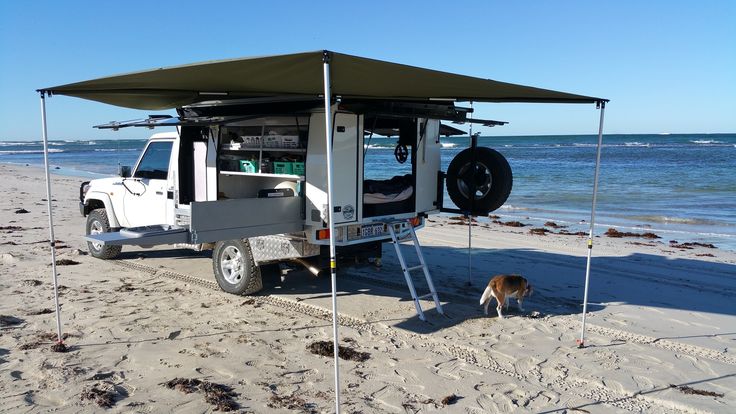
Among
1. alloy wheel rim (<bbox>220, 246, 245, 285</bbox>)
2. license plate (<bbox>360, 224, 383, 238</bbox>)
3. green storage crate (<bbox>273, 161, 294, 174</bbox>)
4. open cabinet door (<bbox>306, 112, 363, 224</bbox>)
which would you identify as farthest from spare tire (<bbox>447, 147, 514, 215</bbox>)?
alloy wheel rim (<bbox>220, 246, 245, 285</bbox>)

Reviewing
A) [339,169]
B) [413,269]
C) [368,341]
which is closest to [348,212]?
[339,169]

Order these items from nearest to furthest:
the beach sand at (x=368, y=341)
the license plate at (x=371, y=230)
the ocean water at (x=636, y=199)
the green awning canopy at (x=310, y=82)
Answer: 1. the green awning canopy at (x=310, y=82)
2. the beach sand at (x=368, y=341)
3. the license plate at (x=371, y=230)
4. the ocean water at (x=636, y=199)

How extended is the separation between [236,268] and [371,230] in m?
1.85

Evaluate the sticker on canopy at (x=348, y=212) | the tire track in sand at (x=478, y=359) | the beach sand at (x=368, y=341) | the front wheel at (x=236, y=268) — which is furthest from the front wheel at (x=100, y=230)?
the sticker on canopy at (x=348, y=212)

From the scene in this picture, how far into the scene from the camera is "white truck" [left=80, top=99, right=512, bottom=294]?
5898 millimetres

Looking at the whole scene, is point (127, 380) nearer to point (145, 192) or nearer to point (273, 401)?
point (273, 401)

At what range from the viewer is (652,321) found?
6.19 m

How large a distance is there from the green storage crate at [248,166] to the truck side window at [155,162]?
1387 mm

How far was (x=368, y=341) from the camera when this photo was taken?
18.0 feet

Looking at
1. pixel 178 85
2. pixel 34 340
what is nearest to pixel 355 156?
pixel 178 85

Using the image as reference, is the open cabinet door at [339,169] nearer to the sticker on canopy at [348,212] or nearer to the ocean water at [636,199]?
the sticker on canopy at [348,212]

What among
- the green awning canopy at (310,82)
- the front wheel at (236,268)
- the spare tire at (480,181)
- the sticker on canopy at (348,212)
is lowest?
the front wheel at (236,268)

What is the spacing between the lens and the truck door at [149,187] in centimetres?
793

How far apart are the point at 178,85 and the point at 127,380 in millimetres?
2704
